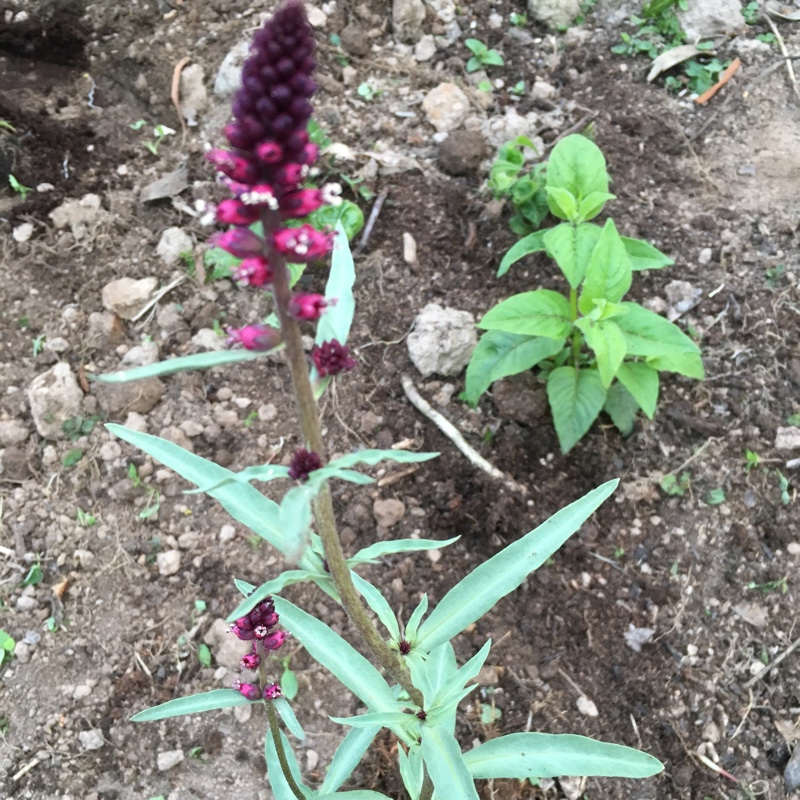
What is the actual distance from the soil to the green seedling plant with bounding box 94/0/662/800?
793 mm

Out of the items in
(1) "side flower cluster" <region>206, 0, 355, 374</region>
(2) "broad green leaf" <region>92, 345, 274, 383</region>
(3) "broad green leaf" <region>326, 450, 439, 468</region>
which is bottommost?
(3) "broad green leaf" <region>326, 450, 439, 468</region>

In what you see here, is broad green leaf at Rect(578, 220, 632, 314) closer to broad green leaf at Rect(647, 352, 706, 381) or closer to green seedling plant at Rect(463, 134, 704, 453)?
green seedling plant at Rect(463, 134, 704, 453)

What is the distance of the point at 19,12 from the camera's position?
508cm

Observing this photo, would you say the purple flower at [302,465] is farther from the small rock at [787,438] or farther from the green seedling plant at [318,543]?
the small rock at [787,438]

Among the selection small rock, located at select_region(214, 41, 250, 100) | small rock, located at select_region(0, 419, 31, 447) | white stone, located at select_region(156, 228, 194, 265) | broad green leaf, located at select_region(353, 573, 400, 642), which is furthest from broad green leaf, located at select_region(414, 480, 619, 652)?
small rock, located at select_region(214, 41, 250, 100)

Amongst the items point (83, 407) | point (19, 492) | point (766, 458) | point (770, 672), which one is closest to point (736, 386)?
point (766, 458)

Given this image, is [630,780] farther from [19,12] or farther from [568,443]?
[19,12]

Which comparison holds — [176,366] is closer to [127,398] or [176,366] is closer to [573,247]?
[573,247]

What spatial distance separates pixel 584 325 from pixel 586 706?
166 centimetres

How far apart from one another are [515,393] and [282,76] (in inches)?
103

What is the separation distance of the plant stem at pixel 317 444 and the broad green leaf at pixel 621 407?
6.47 ft

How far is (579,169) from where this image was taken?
3.63 m

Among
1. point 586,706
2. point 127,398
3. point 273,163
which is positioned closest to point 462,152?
point 127,398

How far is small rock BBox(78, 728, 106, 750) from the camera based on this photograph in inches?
127
